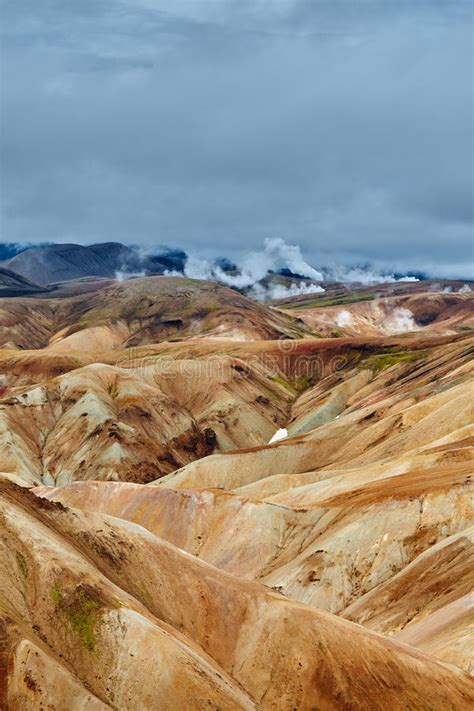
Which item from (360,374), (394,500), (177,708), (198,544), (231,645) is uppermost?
(177,708)

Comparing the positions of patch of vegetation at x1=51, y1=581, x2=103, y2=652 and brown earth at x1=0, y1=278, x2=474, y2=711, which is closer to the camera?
brown earth at x1=0, y1=278, x2=474, y2=711

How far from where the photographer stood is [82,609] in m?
43.9

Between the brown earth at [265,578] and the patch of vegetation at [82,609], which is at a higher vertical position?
the patch of vegetation at [82,609]

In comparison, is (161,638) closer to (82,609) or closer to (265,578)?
(82,609)

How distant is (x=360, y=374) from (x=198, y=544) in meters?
112

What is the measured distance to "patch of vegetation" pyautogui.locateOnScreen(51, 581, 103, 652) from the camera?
42.9 m

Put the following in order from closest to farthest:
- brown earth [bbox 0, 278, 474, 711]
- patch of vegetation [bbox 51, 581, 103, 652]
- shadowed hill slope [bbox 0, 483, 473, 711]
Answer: shadowed hill slope [bbox 0, 483, 473, 711] < brown earth [bbox 0, 278, 474, 711] < patch of vegetation [bbox 51, 581, 103, 652]

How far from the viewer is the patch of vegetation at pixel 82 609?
42938mm

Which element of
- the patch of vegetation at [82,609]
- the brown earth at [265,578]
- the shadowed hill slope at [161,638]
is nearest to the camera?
the shadowed hill slope at [161,638]

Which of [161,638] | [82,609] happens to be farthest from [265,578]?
[82,609]

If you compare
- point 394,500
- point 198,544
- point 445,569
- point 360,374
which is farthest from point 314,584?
point 360,374

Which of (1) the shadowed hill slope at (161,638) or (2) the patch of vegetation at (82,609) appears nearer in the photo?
(1) the shadowed hill slope at (161,638)

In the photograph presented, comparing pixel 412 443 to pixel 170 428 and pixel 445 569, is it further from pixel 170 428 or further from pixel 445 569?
pixel 170 428

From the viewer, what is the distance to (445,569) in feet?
201
